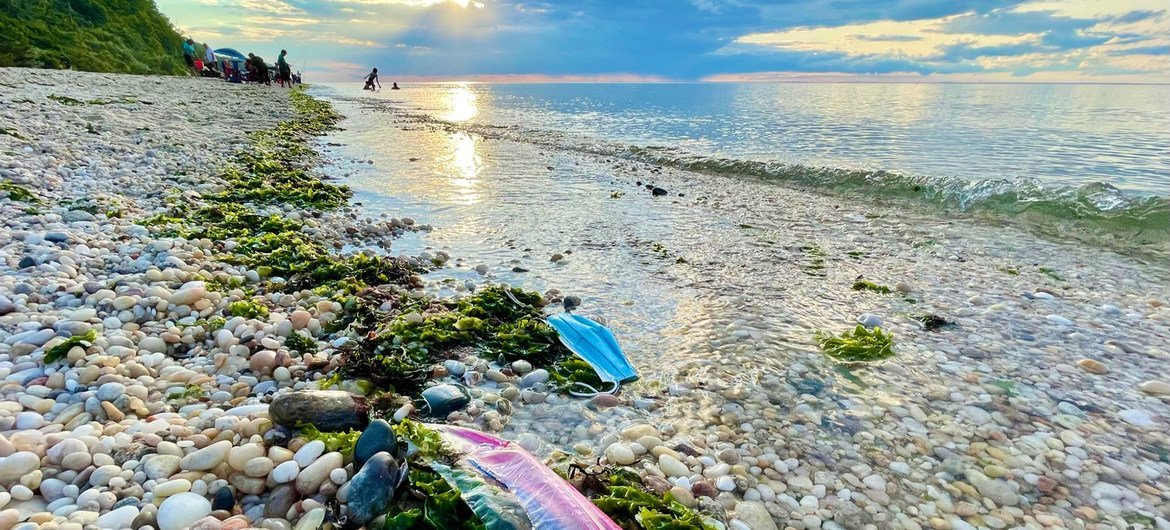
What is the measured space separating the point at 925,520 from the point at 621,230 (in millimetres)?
6134

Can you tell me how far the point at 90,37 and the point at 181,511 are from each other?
44413mm

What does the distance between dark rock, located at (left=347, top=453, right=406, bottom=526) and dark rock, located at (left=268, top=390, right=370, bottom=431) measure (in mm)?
434

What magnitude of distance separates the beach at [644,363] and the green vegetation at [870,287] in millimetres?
27

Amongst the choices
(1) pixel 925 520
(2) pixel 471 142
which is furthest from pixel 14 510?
(2) pixel 471 142

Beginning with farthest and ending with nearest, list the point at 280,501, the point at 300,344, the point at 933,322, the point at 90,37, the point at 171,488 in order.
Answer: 1. the point at 90,37
2. the point at 933,322
3. the point at 300,344
4. the point at 280,501
5. the point at 171,488

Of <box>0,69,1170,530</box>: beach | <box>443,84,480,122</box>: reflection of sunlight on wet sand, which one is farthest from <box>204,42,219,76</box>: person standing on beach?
<box>0,69,1170,530</box>: beach

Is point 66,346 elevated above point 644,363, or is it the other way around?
point 66,346

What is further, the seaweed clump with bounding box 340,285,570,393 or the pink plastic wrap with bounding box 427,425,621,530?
the seaweed clump with bounding box 340,285,570,393

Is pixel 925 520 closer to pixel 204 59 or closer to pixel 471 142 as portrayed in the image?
pixel 471 142

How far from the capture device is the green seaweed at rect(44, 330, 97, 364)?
128 inches

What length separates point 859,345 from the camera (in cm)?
450

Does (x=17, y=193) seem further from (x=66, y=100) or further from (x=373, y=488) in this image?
(x=66, y=100)

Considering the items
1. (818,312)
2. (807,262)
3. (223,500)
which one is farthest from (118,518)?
(807,262)

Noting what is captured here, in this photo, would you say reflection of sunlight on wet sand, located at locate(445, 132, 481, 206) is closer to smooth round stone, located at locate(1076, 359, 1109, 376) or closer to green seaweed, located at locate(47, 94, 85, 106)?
smooth round stone, located at locate(1076, 359, 1109, 376)
